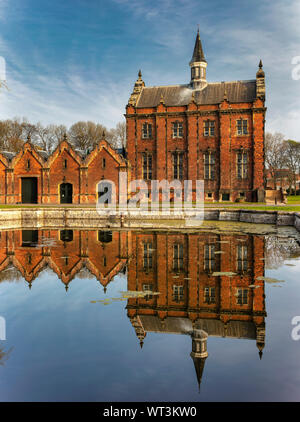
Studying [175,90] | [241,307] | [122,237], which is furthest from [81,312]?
[175,90]

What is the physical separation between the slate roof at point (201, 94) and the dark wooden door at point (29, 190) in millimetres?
16025

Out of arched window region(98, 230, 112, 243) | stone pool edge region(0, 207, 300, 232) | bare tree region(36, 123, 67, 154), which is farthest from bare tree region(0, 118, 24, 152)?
arched window region(98, 230, 112, 243)

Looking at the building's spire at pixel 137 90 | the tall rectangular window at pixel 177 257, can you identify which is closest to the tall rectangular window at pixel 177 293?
the tall rectangular window at pixel 177 257

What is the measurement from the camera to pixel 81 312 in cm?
890

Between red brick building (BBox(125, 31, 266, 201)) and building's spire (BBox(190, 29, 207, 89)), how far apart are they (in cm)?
13

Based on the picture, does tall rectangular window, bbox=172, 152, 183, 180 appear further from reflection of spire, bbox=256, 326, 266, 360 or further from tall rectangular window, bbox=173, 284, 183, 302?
reflection of spire, bbox=256, 326, 266, 360

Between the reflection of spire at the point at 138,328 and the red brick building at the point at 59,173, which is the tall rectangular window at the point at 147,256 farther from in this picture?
the red brick building at the point at 59,173

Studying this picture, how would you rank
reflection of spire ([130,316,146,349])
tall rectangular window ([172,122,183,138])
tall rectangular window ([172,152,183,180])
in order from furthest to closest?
tall rectangular window ([172,122,183,138]), tall rectangular window ([172,152,183,180]), reflection of spire ([130,316,146,349])

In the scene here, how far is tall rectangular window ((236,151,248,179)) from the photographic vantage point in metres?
43.1

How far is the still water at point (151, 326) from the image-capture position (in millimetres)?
5574
